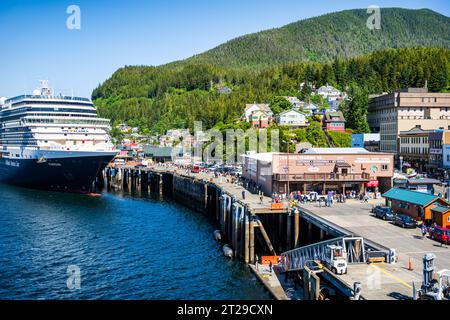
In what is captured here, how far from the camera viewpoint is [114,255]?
37000 mm

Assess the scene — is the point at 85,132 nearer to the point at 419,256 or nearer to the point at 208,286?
the point at 208,286

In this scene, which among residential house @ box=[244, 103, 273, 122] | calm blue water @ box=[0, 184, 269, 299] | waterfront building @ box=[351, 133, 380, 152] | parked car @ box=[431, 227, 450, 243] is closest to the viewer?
parked car @ box=[431, 227, 450, 243]

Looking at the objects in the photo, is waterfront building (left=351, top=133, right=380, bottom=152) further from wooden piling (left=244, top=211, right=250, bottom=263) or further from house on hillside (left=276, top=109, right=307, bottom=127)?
wooden piling (left=244, top=211, right=250, bottom=263)

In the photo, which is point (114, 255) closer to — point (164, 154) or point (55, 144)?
point (55, 144)

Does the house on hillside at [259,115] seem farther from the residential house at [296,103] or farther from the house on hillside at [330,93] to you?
the house on hillside at [330,93]

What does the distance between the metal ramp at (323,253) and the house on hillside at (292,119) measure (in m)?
72.8

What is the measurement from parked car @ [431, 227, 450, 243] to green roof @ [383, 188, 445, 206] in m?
3.80

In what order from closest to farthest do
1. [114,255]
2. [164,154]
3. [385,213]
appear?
[385,213], [114,255], [164,154]

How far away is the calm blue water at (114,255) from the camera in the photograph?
2905 cm

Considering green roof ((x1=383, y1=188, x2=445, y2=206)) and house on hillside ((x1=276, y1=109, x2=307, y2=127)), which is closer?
green roof ((x1=383, y1=188, x2=445, y2=206))

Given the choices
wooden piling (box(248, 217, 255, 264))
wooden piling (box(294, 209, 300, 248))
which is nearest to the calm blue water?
wooden piling (box(248, 217, 255, 264))

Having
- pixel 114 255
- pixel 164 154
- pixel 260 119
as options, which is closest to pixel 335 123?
pixel 260 119

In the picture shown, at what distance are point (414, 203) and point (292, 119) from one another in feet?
224

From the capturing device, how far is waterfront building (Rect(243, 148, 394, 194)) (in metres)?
47.3
